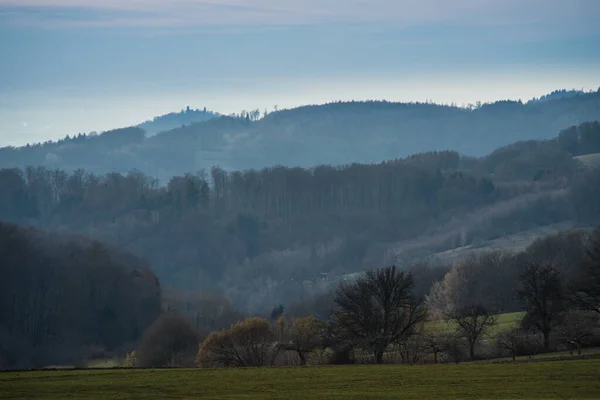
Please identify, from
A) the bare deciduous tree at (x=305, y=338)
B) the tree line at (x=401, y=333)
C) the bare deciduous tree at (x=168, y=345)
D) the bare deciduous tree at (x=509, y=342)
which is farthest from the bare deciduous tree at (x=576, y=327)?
the bare deciduous tree at (x=168, y=345)

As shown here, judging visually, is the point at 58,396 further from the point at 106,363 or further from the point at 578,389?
the point at 106,363

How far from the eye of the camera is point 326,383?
35438 mm

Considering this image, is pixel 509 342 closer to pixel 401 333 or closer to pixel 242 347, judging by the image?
pixel 401 333

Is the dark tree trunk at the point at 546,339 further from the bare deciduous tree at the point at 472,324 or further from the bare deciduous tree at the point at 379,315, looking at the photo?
the bare deciduous tree at the point at 379,315

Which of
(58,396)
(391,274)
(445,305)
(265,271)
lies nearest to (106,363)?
(445,305)

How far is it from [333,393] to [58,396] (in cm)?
900

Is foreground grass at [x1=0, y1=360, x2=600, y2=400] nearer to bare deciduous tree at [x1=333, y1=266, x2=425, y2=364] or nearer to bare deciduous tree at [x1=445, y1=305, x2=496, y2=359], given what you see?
bare deciduous tree at [x1=333, y1=266, x2=425, y2=364]

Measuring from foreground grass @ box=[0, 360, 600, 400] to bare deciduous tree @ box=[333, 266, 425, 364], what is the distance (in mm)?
13578

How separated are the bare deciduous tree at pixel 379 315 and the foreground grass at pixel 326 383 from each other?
44.5 feet

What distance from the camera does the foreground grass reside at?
107 feet

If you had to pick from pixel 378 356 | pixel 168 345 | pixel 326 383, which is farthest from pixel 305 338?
pixel 168 345

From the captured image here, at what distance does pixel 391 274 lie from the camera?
2349 inches

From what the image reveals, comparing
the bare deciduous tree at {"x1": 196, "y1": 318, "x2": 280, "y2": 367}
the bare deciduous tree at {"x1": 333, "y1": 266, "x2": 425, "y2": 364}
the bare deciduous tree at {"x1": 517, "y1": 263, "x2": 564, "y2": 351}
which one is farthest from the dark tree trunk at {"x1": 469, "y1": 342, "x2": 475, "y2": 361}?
the bare deciduous tree at {"x1": 196, "y1": 318, "x2": 280, "y2": 367}

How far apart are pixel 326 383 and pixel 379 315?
21.0 meters
